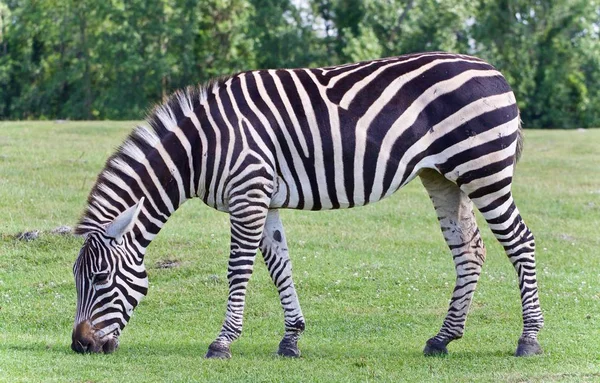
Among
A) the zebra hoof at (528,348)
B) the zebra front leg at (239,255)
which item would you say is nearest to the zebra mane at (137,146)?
the zebra front leg at (239,255)

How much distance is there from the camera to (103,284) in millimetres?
8766

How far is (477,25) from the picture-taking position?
192ft

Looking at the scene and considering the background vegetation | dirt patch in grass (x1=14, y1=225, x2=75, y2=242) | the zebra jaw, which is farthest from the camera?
the background vegetation

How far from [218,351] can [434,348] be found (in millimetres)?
2248

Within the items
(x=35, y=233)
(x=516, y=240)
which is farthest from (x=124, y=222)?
(x=35, y=233)

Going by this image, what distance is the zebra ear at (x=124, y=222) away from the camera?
859 cm

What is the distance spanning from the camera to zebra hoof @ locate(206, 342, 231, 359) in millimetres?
8859

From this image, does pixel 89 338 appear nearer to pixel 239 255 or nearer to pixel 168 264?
pixel 239 255

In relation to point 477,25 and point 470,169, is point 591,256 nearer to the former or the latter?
point 470,169

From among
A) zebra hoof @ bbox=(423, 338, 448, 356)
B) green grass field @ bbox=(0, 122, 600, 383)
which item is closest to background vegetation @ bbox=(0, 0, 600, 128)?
green grass field @ bbox=(0, 122, 600, 383)

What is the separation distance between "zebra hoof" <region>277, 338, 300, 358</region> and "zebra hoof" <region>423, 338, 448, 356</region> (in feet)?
4.43

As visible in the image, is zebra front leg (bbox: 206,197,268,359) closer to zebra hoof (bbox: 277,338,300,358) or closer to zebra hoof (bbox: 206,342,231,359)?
zebra hoof (bbox: 206,342,231,359)

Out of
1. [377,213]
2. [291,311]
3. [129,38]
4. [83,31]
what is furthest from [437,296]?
[83,31]

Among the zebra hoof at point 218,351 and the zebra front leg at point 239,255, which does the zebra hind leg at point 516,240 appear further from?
the zebra hoof at point 218,351
